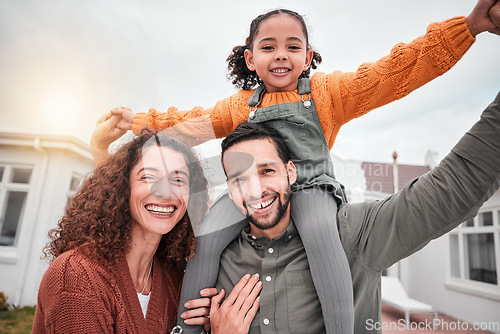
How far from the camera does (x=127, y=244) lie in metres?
1.39

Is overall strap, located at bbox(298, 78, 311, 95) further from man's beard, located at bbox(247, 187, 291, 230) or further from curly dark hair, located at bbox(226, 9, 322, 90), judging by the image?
man's beard, located at bbox(247, 187, 291, 230)

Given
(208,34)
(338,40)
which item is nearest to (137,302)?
(338,40)

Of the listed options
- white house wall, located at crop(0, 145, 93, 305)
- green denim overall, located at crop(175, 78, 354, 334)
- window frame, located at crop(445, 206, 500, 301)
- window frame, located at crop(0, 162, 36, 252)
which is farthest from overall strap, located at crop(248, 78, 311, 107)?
window frame, located at crop(0, 162, 36, 252)

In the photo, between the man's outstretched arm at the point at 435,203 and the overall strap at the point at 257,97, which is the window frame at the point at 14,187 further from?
the man's outstretched arm at the point at 435,203

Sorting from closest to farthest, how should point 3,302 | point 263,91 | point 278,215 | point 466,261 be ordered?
point 278,215 → point 263,91 → point 3,302 → point 466,261

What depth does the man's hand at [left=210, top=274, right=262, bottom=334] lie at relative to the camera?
1.12 metres

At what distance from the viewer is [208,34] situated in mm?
4234

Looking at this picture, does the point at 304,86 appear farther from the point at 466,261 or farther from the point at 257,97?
the point at 466,261

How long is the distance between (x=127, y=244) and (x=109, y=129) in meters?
0.59

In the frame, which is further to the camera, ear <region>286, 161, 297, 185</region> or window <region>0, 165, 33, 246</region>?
window <region>0, 165, 33, 246</region>

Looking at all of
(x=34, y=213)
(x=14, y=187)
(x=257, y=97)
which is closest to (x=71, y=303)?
(x=257, y=97)

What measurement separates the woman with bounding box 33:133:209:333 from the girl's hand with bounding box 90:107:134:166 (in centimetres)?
17

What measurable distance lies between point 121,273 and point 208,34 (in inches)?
146

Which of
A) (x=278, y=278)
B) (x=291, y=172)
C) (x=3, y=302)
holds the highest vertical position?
(x=291, y=172)
